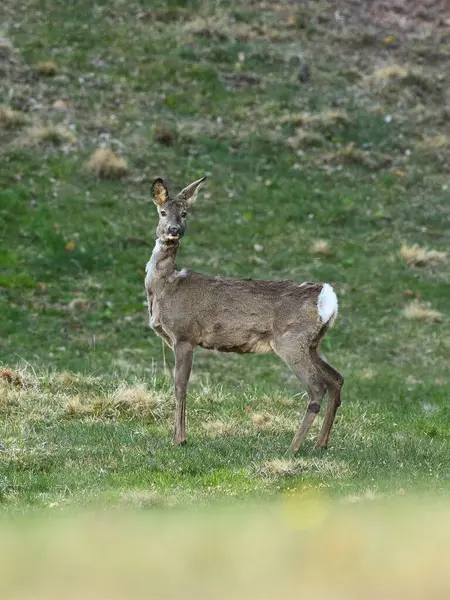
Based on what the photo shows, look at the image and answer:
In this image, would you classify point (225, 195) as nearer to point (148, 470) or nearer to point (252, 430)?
point (252, 430)

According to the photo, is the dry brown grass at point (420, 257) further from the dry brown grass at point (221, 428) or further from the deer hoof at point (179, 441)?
the deer hoof at point (179, 441)

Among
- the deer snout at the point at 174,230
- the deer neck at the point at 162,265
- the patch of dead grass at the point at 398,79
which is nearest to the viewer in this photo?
the deer snout at the point at 174,230

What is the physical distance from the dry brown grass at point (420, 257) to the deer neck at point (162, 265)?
42.7 ft

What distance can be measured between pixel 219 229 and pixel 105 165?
324 centimetres

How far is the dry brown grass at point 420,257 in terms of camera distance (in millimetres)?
23375

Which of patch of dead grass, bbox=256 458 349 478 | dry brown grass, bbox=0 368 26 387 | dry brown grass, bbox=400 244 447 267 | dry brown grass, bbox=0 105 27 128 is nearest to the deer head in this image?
patch of dead grass, bbox=256 458 349 478

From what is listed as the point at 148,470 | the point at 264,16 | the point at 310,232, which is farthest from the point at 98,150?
the point at 148,470

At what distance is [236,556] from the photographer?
5.35m

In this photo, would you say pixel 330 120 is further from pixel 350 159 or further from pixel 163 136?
pixel 163 136

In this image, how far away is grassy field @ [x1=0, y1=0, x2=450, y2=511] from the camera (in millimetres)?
9805

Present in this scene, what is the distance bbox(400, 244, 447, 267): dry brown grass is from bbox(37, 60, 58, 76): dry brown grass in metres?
10.9

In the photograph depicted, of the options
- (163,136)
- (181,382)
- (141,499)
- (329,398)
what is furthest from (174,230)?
(163,136)

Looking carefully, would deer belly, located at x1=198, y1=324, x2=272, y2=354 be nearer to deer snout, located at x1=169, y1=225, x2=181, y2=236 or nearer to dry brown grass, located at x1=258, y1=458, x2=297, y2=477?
deer snout, located at x1=169, y1=225, x2=181, y2=236

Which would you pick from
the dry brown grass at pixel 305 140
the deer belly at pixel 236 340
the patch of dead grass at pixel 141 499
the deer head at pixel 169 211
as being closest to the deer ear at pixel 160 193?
the deer head at pixel 169 211
